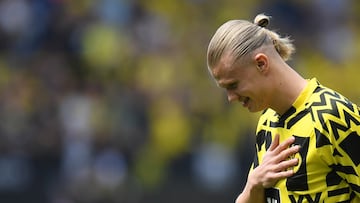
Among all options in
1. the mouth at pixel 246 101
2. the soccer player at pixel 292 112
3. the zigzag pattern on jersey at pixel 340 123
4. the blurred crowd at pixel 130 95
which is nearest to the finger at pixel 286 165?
the soccer player at pixel 292 112

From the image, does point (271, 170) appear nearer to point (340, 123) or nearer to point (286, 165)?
point (286, 165)

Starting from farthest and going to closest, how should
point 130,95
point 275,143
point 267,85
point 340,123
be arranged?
1. point 130,95
2. point 275,143
3. point 267,85
4. point 340,123

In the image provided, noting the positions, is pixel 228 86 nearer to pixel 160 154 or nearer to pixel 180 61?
pixel 160 154

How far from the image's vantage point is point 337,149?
11.2 feet

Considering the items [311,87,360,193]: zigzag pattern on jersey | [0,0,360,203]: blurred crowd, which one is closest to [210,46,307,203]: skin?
[311,87,360,193]: zigzag pattern on jersey

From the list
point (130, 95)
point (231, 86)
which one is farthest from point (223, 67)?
point (130, 95)

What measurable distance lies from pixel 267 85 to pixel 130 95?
23.2 feet

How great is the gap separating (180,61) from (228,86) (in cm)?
764

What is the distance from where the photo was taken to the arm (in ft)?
11.7

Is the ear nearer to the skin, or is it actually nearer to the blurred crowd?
the skin

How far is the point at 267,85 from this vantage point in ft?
11.5

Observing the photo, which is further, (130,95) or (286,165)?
(130,95)

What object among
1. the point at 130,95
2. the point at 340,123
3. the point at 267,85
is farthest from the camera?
the point at 130,95

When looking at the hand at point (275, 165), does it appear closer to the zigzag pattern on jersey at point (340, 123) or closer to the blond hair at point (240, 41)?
the zigzag pattern on jersey at point (340, 123)
